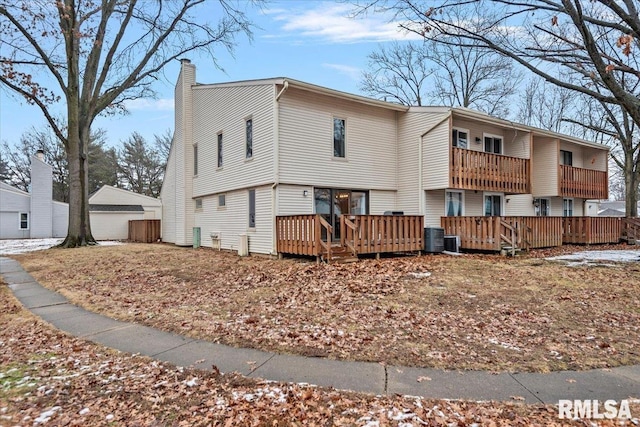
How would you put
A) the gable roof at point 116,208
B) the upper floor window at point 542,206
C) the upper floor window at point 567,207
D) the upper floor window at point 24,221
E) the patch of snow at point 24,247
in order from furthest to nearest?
the upper floor window at point 24,221 < the gable roof at point 116,208 < the upper floor window at point 567,207 < the upper floor window at point 542,206 < the patch of snow at point 24,247

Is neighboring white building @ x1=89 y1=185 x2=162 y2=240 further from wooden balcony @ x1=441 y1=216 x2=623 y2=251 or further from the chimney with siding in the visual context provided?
wooden balcony @ x1=441 y1=216 x2=623 y2=251

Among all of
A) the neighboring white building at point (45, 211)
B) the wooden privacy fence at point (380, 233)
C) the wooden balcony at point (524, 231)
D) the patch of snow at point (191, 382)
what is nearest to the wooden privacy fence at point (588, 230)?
the wooden balcony at point (524, 231)

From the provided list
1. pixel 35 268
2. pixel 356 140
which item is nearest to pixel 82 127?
pixel 35 268

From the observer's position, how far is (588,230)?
1720 centimetres

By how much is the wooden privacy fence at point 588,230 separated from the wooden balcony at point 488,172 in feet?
10.6

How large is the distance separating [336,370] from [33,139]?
154 feet

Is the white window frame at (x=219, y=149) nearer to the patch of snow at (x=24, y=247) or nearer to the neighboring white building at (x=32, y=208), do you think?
the patch of snow at (x=24, y=247)

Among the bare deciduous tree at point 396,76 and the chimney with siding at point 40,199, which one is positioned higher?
the bare deciduous tree at point 396,76

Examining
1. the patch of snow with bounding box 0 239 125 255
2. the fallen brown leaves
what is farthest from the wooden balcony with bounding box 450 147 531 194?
the patch of snow with bounding box 0 239 125 255

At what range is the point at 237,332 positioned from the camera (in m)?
5.12

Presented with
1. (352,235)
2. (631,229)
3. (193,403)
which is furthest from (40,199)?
(631,229)

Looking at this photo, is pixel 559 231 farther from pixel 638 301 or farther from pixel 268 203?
pixel 268 203

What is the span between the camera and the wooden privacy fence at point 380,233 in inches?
435

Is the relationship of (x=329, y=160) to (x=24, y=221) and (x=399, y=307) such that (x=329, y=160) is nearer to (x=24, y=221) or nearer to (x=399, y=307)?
(x=399, y=307)
